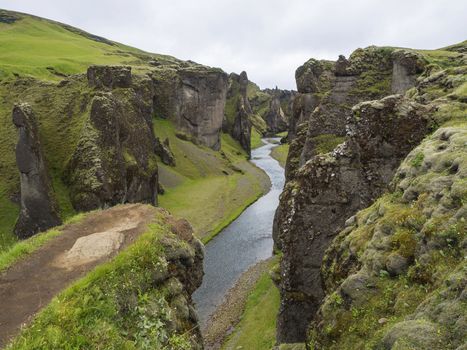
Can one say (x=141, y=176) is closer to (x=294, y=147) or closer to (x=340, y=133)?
(x=294, y=147)

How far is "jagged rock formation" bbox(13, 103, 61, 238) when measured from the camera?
2239 inches

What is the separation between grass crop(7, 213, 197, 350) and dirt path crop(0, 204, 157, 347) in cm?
127

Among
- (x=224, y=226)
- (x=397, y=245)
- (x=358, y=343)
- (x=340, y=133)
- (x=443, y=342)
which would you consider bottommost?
(x=224, y=226)

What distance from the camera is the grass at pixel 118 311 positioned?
617 inches

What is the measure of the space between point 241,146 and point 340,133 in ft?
466

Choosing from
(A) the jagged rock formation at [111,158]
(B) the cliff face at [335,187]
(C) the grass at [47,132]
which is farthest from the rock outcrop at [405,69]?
(C) the grass at [47,132]

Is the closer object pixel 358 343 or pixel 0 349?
pixel 358 343

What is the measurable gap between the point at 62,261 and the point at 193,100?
141 meters

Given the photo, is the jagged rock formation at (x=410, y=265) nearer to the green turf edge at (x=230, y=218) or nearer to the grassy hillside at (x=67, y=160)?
the grassy hillside at (x=67, y=160)

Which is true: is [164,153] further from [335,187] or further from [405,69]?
[335,187]

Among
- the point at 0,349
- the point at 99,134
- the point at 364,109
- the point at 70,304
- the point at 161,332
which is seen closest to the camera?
the point at 0,349

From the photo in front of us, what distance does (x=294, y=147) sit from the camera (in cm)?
6334

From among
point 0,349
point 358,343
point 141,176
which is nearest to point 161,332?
point 0,349

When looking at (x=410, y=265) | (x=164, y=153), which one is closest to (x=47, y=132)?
(x=164, y=153)
